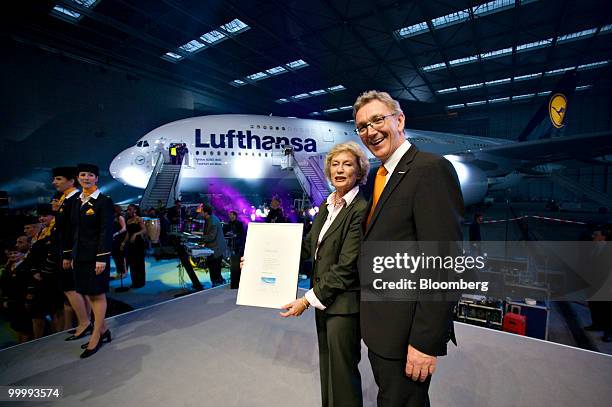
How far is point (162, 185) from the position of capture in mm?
10773

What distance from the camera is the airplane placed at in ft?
31.5

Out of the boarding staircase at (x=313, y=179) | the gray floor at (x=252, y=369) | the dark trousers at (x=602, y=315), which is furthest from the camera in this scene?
the boarding staircase at (x=313, y=179)

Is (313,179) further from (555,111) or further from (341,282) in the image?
(555,111)

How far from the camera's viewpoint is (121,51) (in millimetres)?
13469

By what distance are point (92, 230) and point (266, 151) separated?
1016 centimetres

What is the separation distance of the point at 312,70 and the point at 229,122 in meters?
7.32

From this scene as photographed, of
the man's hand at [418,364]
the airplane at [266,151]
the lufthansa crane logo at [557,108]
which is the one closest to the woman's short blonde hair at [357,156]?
the man's hand at [418,364]

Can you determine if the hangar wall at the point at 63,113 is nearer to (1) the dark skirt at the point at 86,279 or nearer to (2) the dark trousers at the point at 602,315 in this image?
(1) the dark skirt at the point at 86,279

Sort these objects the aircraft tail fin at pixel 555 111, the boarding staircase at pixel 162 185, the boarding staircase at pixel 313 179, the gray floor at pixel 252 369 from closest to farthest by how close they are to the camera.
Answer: the gray floor at pixel 252 369 → the boarding staircase at pixel 162 185 → the boarding staircase at pixel 313 179 → the aircraft tail fin at pixel 555 111

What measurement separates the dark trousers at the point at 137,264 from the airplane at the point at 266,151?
6.74 metres

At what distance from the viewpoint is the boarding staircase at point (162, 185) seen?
33.4 feet

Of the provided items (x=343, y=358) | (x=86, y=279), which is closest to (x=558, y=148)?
(x=343, y=358)

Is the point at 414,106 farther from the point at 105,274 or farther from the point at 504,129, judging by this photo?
the point at 105,274

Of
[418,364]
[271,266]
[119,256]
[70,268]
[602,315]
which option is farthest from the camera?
[119,256]
